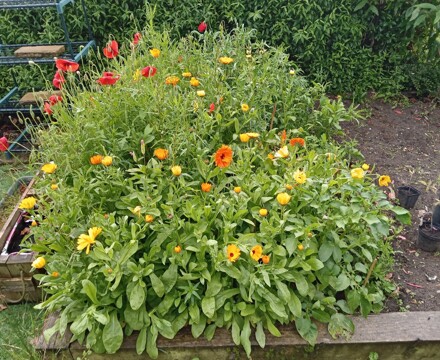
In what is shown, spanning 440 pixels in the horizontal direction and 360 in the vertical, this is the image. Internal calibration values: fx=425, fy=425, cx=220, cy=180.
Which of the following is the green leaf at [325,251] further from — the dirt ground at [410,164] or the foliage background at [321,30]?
the foliage background at [321,30]

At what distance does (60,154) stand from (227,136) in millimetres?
967

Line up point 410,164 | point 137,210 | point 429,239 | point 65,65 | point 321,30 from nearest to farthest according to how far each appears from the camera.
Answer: point 137,210, point 65,65, point 429,239, point 410,164, point 321,30

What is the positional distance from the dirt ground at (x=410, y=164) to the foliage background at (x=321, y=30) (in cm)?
33

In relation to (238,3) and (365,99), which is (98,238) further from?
(365,99)

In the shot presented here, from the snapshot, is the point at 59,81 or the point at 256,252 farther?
the point at 59,81

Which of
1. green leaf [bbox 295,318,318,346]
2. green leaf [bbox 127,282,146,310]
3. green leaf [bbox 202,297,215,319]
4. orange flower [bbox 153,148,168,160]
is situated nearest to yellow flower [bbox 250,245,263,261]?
green leaf [bbox 202,297,215,319]

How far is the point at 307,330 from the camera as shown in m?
1.91

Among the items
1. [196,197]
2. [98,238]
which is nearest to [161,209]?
[196,197]

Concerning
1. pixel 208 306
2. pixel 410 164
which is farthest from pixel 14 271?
pixel 410 164

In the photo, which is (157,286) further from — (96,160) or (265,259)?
(96,160)

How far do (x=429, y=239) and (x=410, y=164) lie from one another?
1.01m

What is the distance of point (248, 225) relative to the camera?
212 centimetres

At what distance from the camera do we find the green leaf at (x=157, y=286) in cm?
184

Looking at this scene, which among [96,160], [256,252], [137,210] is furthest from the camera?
[96,160]
